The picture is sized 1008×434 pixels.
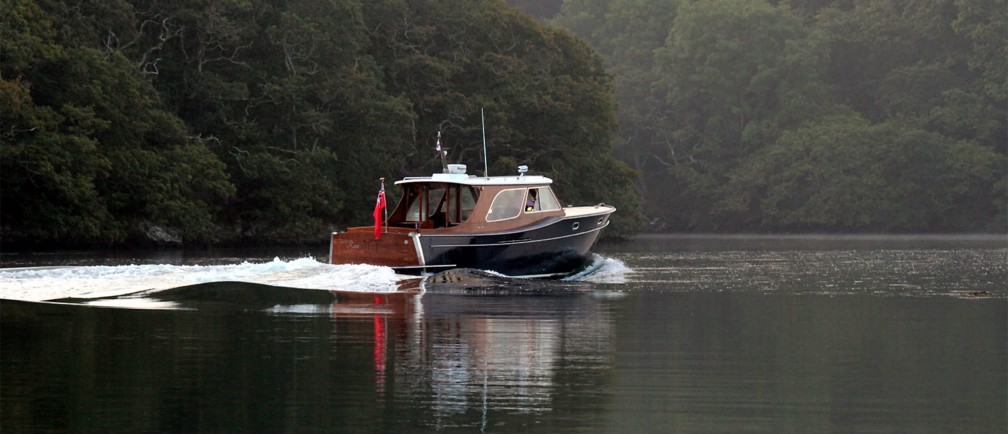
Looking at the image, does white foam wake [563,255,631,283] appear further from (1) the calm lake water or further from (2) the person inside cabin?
(1) the calm lake water

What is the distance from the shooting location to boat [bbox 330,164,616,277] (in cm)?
2941

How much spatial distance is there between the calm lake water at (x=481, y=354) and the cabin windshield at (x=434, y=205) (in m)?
2.70

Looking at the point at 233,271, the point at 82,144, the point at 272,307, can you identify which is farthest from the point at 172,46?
the point at 272,307

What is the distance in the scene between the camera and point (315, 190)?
183 ft

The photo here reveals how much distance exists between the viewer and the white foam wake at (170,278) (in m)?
24.6

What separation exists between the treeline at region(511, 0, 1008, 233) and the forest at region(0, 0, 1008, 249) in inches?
6.1

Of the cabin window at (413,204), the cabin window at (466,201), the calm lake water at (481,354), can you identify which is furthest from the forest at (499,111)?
the calm lake water at (481,354)

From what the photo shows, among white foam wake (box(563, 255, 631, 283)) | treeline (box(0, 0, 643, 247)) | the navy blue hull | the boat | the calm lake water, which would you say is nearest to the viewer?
the calm lake water

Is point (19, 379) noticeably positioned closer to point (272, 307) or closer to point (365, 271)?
point (272, 307)

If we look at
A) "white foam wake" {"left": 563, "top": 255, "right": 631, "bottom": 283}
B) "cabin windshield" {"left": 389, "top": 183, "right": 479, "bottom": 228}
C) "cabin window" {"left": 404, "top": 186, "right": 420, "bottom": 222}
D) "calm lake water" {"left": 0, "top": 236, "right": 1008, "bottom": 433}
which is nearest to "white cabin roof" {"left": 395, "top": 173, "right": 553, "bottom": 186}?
"cabin windshield" {"left": 389, "top": 183, "right": 479, "bottom": 228}

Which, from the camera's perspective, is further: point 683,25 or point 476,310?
point 683,25

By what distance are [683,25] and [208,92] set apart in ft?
160

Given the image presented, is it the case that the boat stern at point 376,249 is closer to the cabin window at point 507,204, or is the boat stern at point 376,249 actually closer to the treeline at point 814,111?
the cabin window at point 507,204

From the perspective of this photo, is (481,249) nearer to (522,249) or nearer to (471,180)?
(522,249)
